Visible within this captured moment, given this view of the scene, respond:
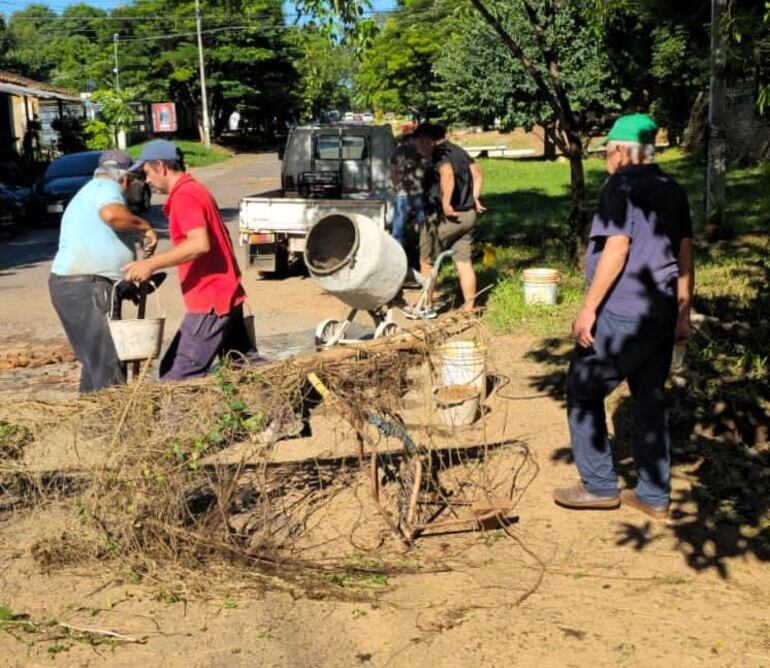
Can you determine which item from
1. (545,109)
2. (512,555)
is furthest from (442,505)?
(545,109)

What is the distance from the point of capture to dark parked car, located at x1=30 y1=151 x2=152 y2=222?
2247cm

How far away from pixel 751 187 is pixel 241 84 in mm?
48553

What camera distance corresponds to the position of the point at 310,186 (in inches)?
597

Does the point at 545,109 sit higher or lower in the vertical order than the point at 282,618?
higher

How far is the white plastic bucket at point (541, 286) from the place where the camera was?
10.2 m

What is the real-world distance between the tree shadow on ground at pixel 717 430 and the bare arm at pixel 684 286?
2.94 ft

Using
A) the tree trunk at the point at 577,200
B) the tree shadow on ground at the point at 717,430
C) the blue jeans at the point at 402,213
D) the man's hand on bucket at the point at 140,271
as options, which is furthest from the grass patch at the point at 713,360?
A: the man's hand on bucket at the point at 140,271

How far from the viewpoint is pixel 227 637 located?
13.6 ft

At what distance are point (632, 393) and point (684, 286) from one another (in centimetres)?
56

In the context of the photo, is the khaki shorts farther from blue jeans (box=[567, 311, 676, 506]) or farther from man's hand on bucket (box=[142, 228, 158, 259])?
blue jeans (box=[567, 311, 676, 506])

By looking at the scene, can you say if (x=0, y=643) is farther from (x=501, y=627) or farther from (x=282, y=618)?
(x=501, y=627)

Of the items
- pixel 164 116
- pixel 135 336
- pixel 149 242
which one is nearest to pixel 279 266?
pixel 149 242

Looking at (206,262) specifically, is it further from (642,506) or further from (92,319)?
(642,506)

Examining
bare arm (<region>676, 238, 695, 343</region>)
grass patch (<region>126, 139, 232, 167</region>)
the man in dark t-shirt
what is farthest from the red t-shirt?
grass patch (<region>126, 139, 232, 167</region>)
